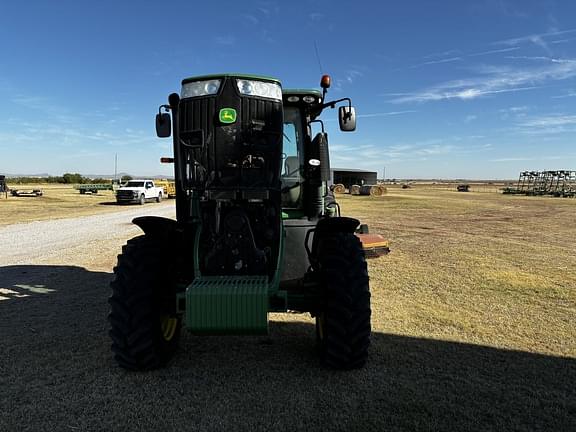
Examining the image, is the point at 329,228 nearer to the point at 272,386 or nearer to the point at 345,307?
the point at 345,307

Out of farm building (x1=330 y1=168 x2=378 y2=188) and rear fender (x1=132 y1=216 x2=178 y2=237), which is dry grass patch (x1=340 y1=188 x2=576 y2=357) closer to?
rear fender (x1=132 y1=216 x2=178 y2=237)

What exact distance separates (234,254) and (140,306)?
0.94 m

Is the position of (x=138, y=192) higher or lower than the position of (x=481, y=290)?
higher

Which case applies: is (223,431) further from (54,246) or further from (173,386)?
(54,246)

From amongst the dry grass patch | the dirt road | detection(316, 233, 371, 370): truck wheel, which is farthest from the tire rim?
the dirt road

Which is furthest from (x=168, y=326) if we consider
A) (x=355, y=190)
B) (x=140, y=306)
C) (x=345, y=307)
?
(x=355, y=190)

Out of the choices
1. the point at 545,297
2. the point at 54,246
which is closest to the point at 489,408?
the point at 545,297

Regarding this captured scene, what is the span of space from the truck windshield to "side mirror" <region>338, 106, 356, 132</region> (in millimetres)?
587

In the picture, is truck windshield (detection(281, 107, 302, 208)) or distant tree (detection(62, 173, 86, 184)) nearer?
truck windshield (detection(281, 107, 302, 208))

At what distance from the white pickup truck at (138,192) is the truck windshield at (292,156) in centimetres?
2870

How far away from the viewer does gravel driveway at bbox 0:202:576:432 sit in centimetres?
317

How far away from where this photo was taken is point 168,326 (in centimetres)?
424

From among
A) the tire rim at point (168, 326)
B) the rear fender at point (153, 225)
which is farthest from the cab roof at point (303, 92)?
the tire rim at point (168, 326)

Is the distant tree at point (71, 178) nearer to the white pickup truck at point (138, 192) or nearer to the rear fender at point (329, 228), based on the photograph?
the white pickup truck at point (138, 192)
